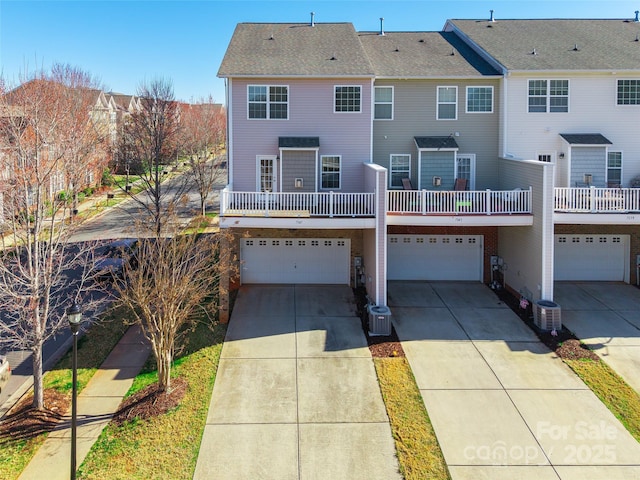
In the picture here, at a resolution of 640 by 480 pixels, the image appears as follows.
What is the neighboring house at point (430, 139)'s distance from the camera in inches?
725

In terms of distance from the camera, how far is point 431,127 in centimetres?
1947

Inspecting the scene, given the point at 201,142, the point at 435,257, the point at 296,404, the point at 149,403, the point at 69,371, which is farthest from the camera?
the point at 201,142

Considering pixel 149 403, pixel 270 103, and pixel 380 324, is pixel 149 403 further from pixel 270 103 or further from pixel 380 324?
pixel 270 103

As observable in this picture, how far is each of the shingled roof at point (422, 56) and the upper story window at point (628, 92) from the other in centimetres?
487

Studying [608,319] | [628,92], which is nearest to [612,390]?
[608,319]

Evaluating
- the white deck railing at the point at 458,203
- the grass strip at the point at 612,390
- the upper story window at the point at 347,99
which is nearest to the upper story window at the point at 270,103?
the upper story window at the point at 347,99

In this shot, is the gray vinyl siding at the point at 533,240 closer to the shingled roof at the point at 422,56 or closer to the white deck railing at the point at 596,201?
the white deck railing at the point at 596,201

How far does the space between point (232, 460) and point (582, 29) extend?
23.1 meters

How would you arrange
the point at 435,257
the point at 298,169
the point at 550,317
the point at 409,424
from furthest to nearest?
the point at 435,257 → the point at 298,169 → the point at 550,317 → the point at 409,424

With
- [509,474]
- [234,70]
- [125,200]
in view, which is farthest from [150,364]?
[125,200]

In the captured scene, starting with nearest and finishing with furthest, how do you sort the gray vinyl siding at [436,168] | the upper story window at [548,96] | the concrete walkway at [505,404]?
the concrete walkway at [505,404] → the upper story window at [548,96] → the gray vinyl siding at [436,168]

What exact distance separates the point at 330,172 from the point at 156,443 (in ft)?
39.3

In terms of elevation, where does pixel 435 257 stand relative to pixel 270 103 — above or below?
below

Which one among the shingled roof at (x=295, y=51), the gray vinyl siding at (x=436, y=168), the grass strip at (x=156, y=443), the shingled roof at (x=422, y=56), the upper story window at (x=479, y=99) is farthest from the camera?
the upper story window at (x=479, y=99)
